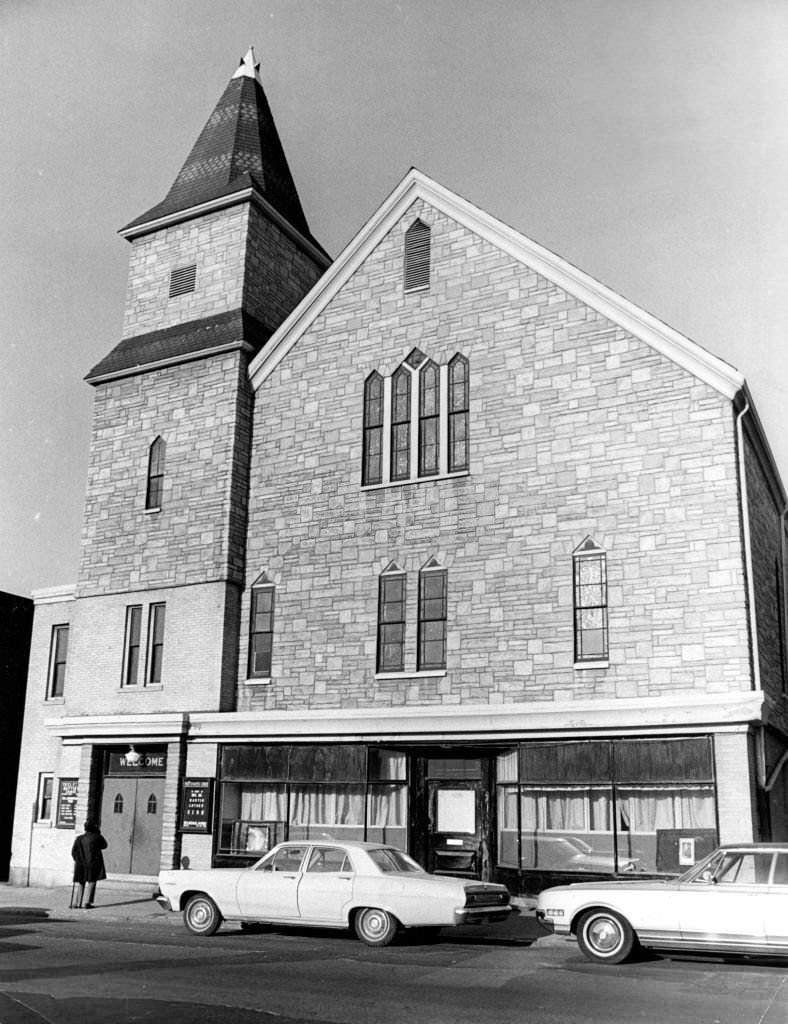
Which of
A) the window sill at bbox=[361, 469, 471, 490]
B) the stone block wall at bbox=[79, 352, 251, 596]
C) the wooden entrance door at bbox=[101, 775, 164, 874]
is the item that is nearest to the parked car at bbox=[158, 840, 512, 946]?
the wooden entrance door at bbox=[101, 775, 164, 874]

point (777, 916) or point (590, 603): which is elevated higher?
point (590, 603)

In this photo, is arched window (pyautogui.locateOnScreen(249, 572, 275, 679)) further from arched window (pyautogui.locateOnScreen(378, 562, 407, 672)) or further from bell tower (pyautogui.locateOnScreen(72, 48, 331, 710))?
arched window (pyautogui.locateOnScreen(378, 562, 407, 672))

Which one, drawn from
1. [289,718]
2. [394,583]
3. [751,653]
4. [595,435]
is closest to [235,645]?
[289,718]

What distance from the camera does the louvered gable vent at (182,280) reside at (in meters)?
27.5

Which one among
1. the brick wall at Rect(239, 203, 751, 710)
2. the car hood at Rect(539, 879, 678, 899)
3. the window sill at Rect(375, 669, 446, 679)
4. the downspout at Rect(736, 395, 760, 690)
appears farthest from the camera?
the window sill at Rect(375, 669, 446, 679)

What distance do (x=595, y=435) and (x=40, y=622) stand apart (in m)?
15.5

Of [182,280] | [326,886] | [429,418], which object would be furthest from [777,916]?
[182,280]

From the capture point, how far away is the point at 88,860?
69.1 ft

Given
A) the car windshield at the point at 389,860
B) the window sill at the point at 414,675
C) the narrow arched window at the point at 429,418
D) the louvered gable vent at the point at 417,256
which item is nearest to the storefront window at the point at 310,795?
the window sill at the point at 414,675

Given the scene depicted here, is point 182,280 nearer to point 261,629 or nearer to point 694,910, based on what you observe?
point 261,629

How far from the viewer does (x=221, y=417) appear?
2516 centimetres

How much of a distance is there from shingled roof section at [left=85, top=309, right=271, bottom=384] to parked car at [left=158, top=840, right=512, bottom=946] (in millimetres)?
13008

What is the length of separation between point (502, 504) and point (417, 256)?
6.37m

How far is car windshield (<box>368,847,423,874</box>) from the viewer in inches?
609
